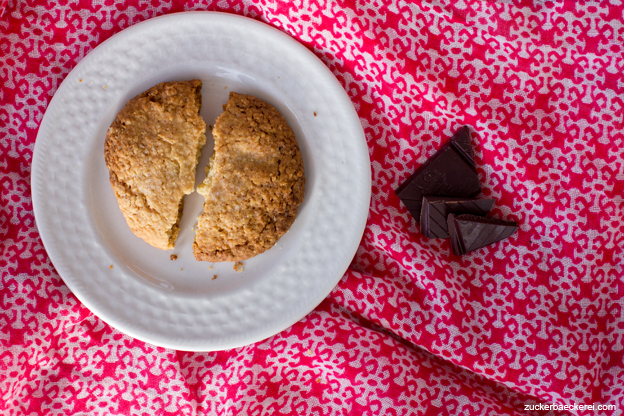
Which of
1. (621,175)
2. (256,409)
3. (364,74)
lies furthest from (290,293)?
(621,175)

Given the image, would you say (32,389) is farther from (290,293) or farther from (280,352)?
(290,293)

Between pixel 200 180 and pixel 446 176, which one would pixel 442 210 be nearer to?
pixel 446 176

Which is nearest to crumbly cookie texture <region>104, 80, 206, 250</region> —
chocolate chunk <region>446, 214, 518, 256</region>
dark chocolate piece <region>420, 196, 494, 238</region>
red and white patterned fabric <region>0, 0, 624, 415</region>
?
red and white patterned fabric <region>0, 0, 624, 415</region>

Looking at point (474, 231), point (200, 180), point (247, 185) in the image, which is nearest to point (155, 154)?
point (200, 180)

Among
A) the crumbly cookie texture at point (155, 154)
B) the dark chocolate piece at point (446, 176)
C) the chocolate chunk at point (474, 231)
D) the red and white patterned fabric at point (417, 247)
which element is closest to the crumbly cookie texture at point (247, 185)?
the crumbly cookie texture at point (155, 154)

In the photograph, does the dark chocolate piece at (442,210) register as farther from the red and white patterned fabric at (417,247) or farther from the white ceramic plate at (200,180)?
the white ceramic plate at (200,180)

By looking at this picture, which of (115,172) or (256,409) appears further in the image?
(256,409)

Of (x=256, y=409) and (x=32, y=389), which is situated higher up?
(x=256, y=409)
